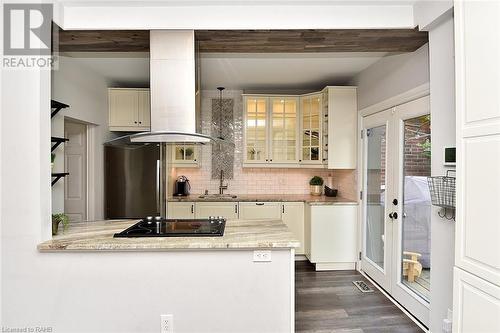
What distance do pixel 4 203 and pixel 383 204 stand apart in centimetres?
345

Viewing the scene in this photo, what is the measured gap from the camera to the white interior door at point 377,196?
3.38m

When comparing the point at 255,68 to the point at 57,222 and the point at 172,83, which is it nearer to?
the point at 172,83

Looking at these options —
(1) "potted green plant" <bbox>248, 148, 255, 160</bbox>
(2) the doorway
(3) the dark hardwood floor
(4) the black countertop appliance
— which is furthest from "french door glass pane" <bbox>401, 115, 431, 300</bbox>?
(4) the black countertop appliance

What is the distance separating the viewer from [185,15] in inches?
97.4

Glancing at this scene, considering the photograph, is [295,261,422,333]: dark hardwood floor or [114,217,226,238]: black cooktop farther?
[295,261,422,333]: dark hardwood floor

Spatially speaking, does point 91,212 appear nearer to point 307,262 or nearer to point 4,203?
point 4,203

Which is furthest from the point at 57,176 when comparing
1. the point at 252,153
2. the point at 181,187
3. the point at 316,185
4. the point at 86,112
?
the point at 316,185

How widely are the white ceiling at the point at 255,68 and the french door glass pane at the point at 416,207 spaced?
1.05 metres

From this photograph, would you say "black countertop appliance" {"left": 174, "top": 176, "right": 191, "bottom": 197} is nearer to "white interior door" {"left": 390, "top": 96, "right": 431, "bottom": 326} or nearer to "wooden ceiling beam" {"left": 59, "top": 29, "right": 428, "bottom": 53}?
"wooden ceiling beam" {"left": 59, "top": 29, "right": 428, "bottom": 53}

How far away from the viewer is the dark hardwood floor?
2734mm

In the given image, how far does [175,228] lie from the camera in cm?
249

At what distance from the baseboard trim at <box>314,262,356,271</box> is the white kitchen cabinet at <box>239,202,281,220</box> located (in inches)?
33.5

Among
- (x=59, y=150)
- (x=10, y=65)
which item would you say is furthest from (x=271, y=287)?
(x=59, y=150)

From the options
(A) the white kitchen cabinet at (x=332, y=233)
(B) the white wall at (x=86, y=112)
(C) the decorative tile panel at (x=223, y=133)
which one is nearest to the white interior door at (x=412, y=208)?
(A) the white kitchen cabinet at (x=332, y=233)
